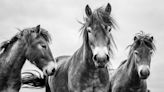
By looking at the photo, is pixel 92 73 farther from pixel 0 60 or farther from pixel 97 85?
pixel 0 60

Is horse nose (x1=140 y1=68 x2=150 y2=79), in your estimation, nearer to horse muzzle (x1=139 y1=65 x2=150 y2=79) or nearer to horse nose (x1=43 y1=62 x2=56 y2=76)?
horse muzzle (x1=139 y1=65 x2=150 y2=79)

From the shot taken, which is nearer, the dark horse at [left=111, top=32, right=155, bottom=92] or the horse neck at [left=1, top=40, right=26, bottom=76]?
the horse neck at [left=1, top=40, right=26, bottom=76]

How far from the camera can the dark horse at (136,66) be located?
10086 millimetres

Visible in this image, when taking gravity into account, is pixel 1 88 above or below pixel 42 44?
below

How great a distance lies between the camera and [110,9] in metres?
8.43

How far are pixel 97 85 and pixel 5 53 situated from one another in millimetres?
2436

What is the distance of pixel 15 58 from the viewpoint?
8.38 m

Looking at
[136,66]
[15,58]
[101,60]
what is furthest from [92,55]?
[136,66]

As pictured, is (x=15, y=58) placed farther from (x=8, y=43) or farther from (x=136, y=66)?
(x=136, y=66)

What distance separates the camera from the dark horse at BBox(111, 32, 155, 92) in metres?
10.1

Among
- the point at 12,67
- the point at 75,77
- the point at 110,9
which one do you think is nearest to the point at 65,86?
the point at 75,77

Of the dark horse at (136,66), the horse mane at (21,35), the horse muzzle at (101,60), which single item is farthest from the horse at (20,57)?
the dark horse at (136,66)

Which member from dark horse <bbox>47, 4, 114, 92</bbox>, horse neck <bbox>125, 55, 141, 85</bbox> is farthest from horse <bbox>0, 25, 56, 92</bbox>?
horse neck <bbox>125, 55, 141, 85</bbox>

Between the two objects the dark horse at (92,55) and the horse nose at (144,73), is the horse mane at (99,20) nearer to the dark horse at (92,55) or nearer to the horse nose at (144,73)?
the dark horse at (92,55)
